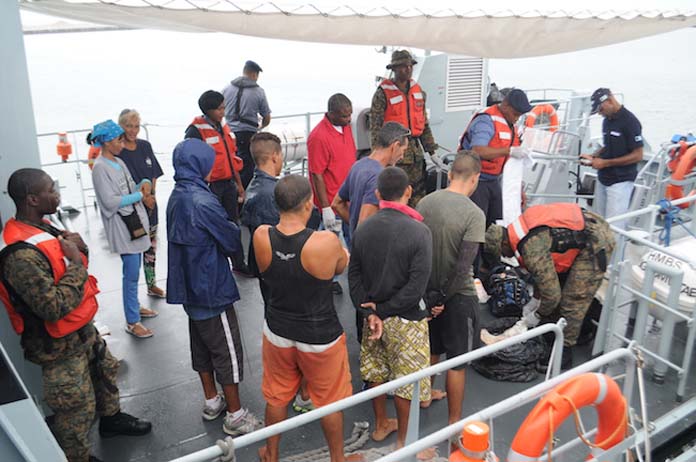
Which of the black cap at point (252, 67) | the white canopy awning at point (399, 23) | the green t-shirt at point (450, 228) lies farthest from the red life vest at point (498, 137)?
the black cap at point (252, 67)

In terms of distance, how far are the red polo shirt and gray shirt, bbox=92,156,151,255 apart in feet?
4.88

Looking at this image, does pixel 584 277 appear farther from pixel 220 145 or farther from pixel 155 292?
pixel 155 292

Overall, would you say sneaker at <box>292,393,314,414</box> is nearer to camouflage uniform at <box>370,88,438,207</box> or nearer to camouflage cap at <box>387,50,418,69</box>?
camouflage uniform at <box>370,88,438,207</box>

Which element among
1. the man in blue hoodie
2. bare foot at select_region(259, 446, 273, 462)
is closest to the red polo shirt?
the man in blue hoodie

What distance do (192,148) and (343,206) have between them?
1319 mm

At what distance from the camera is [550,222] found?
148 inches

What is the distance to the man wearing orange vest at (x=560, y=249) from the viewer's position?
3748 millimetres

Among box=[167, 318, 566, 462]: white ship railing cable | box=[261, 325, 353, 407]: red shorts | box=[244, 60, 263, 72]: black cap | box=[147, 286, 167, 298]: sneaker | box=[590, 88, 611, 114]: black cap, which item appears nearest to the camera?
box=[167, 318, 566, 462]: white ship railing cable

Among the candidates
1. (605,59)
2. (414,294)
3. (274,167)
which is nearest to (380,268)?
(414,294)

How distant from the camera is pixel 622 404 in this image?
8.33 feet

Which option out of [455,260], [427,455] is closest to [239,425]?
[427,455]

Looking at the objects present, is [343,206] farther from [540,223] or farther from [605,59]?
[605,59]

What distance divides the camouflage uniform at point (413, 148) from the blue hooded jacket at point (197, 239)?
2.49 m

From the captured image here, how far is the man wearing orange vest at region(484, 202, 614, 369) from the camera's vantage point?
3.75 metres
